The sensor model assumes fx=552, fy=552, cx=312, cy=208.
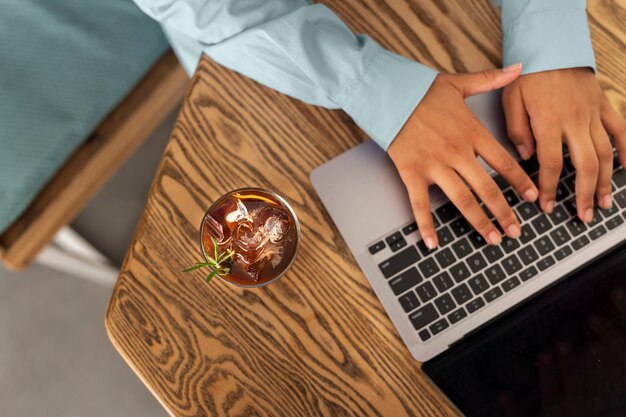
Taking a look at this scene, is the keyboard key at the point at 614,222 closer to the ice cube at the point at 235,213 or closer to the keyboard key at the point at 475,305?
the keyboard key at the point at 475,305

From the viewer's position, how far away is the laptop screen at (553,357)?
58cm

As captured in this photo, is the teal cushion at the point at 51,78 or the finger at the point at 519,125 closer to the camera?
the finger at the point at 519,125

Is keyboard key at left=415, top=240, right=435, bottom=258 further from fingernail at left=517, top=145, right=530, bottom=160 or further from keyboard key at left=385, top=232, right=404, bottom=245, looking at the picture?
fingernail at left=517, top=145, right=530, bottom=160

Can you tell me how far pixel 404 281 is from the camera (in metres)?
0.63

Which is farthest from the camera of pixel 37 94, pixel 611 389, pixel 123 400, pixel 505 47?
pixel 123 400

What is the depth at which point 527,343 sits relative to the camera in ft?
1.97

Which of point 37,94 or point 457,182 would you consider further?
point 37,94

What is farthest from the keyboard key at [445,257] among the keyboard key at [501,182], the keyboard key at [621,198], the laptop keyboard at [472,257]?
the keyboard key at [621,198]

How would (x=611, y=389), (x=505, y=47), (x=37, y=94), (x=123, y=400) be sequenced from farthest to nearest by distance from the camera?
(x=123, y=400), (x=37, y=94), (x=505, y=47), (x=611, y=389)

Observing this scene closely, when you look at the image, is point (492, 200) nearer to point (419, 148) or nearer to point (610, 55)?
point (419, 148)

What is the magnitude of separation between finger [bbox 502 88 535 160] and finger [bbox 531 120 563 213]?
11 millimetres

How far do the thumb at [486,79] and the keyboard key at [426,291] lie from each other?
0.23m

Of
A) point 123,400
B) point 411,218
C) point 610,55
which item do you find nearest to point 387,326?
point 411,218

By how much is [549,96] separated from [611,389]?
341mm
